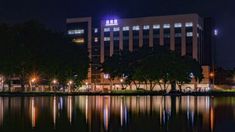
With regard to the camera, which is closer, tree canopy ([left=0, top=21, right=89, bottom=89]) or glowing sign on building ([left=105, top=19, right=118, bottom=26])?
tree canopy ([left=0, top=21, right=89, bottom=89])

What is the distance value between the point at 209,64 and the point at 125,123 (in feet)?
547

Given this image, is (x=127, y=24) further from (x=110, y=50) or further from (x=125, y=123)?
(x=125, y=123)

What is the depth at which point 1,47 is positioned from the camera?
106 m

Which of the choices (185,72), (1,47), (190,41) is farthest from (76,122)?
(190,41)

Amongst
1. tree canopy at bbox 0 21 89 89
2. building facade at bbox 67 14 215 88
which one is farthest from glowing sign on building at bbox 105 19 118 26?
tree canopy at bbox 0 21 89 89

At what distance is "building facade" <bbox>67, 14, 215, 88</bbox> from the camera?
595 ft

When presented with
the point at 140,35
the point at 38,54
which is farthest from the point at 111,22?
the point at 38,54

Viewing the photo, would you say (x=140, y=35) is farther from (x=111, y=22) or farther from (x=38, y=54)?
(x=38, y=54)

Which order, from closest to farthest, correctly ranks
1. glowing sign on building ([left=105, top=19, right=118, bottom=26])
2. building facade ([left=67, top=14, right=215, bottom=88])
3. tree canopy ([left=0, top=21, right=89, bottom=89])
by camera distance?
tree canopy ([left=0, top=21, right=89, bottom=89]) → building facade ([left=67, top=14, right=215, bottom=88]) → glowing sign on building ([left=105, top=19, right=118, bottom=26])

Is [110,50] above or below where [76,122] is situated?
above

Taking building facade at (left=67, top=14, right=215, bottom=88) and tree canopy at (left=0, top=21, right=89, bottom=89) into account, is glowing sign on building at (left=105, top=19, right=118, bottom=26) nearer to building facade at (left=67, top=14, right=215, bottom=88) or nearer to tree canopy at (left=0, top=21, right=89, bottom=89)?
building facade at (left=67, top=14, right=215, bottom=88)

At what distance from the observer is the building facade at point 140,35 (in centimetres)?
18150

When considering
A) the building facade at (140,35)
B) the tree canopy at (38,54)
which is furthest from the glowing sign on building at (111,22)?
the tree canopy at (38,54)

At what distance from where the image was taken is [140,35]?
191 metres
